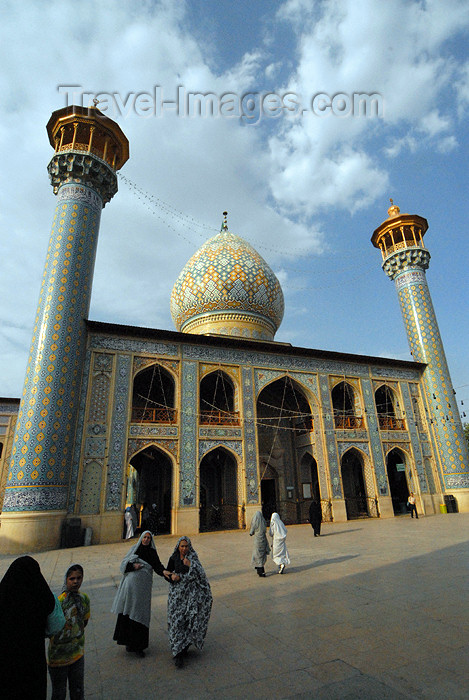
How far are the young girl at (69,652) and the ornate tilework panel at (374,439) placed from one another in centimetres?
1573

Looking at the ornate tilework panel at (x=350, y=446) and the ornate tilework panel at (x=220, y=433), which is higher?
the ornate tilework panel at (x=220, y=433)

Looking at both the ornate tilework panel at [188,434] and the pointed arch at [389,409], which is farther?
the pointed arch at [389,409]

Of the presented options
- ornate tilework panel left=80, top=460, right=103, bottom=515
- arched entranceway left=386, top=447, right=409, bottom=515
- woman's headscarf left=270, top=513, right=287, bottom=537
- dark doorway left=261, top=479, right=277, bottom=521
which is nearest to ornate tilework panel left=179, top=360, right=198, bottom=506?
ornate tilework panel left=80, top=460, right=103, bottom=515

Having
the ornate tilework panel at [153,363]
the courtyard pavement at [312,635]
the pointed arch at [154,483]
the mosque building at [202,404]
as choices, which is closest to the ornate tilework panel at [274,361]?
the mosque building at [202,404]

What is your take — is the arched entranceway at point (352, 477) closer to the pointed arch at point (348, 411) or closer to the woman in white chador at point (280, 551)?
the pointed arch at point (348, 411)

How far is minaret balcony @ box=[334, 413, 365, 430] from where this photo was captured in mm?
16719

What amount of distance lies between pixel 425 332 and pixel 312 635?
18.9 meters

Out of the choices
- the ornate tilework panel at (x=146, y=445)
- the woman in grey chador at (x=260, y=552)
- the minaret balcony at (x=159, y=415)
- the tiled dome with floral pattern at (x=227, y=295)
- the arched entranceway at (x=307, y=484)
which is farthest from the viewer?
the tiled dome with floral pattern at (x=227, y=295)

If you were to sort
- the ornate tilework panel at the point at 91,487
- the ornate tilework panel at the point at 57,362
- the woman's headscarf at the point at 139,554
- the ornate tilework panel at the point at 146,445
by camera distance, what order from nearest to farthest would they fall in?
the woman's headscarf at the point at 139,554 → the ornate tilework panel at the point at 57,362 → the ornate tilework panel at the point at 91,487 → the ornate tilework panel at the point at 146,445

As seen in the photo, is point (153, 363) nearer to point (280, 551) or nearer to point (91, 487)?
point (91, 487)

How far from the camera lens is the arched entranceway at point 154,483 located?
17.3 metres

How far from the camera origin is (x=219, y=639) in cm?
384

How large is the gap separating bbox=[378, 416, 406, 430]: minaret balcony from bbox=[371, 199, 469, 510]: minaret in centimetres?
170

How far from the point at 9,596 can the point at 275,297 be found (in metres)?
19.7
